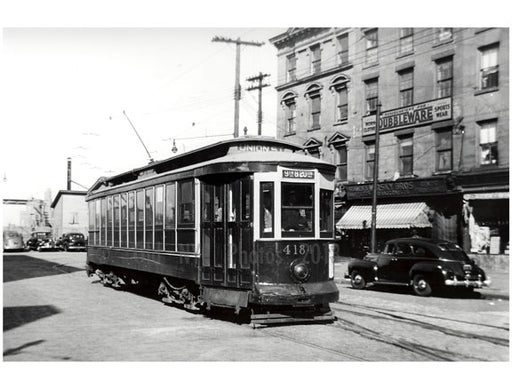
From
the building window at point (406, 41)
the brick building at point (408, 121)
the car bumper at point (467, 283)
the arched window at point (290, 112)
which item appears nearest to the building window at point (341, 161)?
the brick building at point (408, 121)

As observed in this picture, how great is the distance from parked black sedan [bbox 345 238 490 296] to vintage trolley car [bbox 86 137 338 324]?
17.9ft

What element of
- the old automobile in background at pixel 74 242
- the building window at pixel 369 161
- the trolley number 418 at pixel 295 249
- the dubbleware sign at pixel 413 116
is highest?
the dubbleware sign at pixel 413 116

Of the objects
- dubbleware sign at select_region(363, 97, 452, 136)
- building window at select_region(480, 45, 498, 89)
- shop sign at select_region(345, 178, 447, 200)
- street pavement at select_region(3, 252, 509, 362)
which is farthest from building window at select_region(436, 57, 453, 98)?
street pavement at select_region(3, 252, 509, 362)

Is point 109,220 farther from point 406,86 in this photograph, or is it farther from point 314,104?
point 314,104

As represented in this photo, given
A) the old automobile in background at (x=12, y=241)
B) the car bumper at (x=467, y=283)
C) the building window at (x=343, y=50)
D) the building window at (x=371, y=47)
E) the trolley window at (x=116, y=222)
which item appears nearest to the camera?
the car bumper at (x=467, y=283)

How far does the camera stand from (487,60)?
18688 millimetres

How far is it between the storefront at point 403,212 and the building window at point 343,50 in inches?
232

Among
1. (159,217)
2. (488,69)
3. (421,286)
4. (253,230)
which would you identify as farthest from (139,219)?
(488,69)

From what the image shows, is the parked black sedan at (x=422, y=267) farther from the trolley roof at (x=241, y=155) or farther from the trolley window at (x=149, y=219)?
the trolley window at (x=149, y=219)

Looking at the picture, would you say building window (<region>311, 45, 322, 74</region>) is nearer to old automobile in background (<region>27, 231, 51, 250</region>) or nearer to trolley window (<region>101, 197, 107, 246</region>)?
trolley window (<region>101, 197, 107, 246</region>)

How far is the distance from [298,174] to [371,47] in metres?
16.7

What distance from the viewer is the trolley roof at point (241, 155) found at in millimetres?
9656
